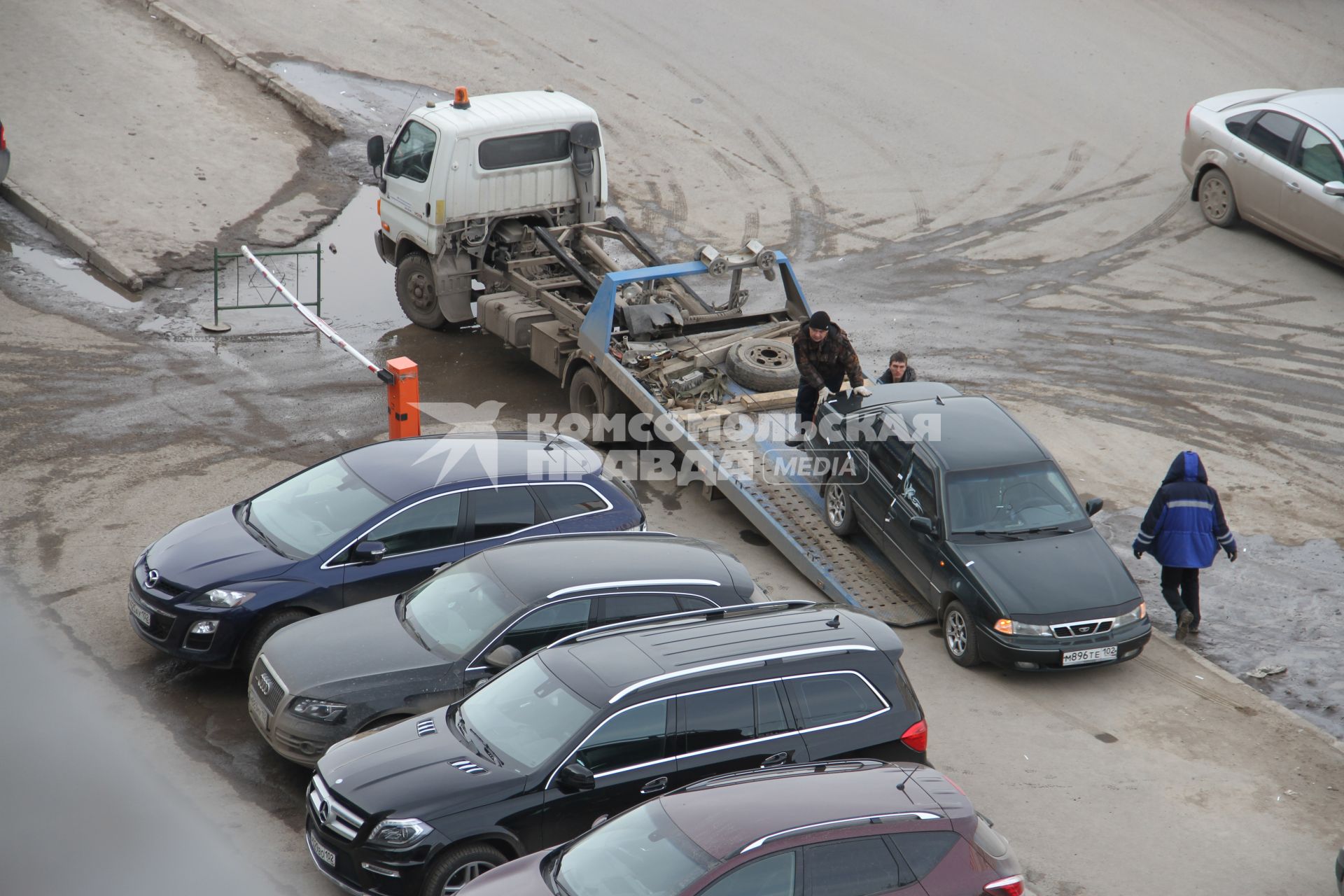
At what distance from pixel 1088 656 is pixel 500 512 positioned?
4.55m

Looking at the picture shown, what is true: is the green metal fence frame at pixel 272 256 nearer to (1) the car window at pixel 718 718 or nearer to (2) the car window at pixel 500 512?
(2) the car window at pixel 500 512

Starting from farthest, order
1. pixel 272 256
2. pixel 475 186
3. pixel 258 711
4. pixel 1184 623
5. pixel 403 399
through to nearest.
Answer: pixel 272 256
pixel 475 186
pixel 403 399
pixel 1184 623
pixel 258 711

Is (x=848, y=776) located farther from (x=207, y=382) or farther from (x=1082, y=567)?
(x=207, y=382)

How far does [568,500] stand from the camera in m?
10.6

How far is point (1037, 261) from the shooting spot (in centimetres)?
1872

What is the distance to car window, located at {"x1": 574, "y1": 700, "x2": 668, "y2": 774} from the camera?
755 centimetres

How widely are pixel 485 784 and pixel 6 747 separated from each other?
3.47 metres

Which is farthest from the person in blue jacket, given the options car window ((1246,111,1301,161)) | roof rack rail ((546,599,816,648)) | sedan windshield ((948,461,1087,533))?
car window ((1246,111,1301,161))

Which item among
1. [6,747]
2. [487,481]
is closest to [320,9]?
[487,481]

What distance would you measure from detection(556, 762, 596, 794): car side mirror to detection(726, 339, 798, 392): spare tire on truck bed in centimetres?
657

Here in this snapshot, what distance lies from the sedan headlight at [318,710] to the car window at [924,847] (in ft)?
11.9

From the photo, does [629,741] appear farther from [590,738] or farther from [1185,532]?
[1185,532]

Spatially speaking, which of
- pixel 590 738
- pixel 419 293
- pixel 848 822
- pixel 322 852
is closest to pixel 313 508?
pixel 322 852

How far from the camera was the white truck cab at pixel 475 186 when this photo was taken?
15609mm
